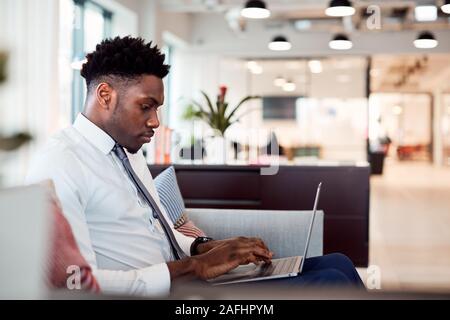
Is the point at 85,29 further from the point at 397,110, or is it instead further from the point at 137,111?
the point at 397,110

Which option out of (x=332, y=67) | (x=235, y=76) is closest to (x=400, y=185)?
(x=332, y=67)

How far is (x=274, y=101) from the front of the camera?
38.8 feet

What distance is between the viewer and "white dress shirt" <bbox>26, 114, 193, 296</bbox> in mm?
1062

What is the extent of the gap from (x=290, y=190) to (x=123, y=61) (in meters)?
2.76

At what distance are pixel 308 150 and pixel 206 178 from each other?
8.05 meters

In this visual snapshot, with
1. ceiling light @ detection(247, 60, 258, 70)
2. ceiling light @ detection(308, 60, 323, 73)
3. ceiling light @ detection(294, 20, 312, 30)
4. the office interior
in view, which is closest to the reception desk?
the office interior

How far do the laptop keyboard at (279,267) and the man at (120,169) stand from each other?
0.04 m

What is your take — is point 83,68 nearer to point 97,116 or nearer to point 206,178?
point 97,116

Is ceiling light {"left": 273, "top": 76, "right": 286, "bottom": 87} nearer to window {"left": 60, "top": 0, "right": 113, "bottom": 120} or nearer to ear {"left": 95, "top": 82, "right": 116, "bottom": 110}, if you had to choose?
window {"left": 60, "top": 0, "right": 113, "bottom": 120}

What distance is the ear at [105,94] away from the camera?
1261 mm

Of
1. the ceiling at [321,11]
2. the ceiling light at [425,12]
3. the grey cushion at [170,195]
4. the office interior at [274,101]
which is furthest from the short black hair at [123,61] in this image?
the ceiling light at [425,12]

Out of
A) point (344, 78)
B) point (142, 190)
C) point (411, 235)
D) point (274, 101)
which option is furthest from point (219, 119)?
point (274, 101)

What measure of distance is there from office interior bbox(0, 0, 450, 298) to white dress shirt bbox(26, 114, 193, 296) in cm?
10

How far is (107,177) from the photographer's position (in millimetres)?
1228
